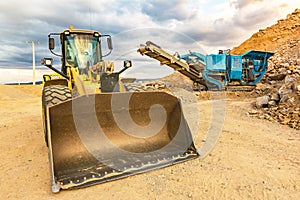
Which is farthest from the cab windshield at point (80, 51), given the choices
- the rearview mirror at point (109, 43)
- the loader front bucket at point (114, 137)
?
the loader front bucket at point (114, 137)

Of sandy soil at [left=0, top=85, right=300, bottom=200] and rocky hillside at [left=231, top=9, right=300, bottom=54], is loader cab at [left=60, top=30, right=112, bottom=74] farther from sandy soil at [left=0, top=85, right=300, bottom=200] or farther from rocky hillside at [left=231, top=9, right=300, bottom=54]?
rocky hillside at [left=231, top=9, right=300, bottom=54]

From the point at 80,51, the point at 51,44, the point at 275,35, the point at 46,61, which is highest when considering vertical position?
the point at 275,35

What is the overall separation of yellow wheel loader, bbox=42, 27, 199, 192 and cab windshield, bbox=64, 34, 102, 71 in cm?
80

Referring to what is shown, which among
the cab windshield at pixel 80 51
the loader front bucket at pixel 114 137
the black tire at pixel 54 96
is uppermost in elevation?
the cab windshield at pixel 80 51

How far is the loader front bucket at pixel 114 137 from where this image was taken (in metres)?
2.83

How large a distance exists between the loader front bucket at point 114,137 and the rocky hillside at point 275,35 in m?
19.3

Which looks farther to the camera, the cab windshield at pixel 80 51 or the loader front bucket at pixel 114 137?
the cab windshield at pixel 80 51

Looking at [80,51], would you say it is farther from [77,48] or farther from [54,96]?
[54,96]

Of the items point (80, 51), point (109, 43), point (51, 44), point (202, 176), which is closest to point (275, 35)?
point (109, 43)

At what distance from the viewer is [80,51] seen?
5.18m

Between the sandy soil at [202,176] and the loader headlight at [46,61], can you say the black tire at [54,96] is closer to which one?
the loader headlight at [46,61]

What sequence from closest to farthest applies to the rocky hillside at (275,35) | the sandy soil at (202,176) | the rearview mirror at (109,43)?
the sandy soil at (202,176) < the rearview mirror at (109,43) < the rocky hillside at (275,35)

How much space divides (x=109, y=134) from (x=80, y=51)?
245 centimetres

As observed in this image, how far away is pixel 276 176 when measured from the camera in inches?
111
